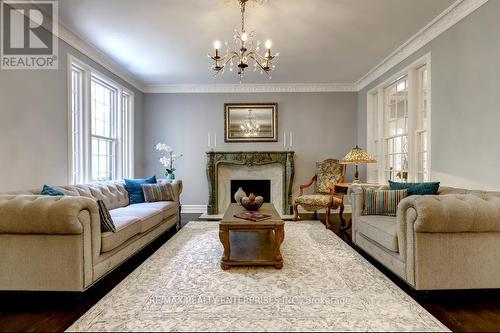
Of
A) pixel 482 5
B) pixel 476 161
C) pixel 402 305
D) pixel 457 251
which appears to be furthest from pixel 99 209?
pixel 482 5

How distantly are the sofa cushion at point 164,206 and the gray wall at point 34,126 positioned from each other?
3.62ft

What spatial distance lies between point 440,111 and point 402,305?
2.56m

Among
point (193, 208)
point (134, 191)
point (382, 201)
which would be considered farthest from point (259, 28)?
point (193, 208)

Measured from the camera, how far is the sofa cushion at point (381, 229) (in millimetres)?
2547

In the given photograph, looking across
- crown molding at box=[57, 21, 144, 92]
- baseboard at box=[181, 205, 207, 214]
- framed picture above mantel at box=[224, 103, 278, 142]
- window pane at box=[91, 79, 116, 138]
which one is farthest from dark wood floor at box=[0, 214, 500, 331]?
framed picture above mantel at box=[224, 103, 278, 142]

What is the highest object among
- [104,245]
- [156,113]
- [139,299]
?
[156,113]

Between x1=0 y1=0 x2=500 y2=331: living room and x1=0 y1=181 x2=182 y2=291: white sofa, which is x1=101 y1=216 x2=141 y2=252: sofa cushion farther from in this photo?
x1=0 y1=181 x2=182 y2=291: white sofa

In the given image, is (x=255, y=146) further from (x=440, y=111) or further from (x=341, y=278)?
(x=341, y=278)

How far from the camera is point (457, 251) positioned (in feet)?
7.27

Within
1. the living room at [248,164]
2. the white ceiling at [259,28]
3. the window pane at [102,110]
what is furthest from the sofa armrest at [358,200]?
the window pane at [102,110]

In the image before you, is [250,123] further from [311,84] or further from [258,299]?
[258,299]

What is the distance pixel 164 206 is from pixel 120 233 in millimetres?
1427

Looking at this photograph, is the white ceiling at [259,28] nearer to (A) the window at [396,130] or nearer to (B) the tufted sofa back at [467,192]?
(A) the window at [396,130]

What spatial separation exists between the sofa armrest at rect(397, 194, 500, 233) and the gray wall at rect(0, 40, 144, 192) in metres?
3.89
